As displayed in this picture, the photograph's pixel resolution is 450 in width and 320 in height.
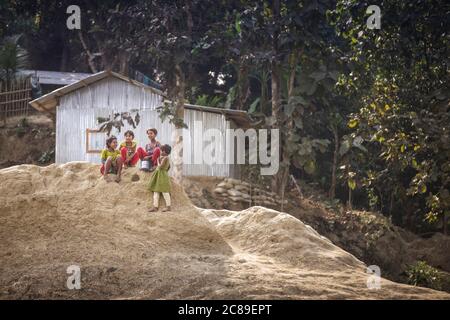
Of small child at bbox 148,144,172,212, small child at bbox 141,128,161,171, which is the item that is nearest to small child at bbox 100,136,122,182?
small child at bbox 141,128,161,171

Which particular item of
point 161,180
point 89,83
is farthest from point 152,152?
point 89,83

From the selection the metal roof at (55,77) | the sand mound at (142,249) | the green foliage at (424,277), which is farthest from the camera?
the metal roof at (55,77)

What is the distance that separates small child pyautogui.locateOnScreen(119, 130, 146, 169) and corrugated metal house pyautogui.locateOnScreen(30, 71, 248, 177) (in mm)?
8378

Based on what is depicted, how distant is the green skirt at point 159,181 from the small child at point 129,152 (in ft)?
1.56

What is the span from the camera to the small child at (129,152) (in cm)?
1020

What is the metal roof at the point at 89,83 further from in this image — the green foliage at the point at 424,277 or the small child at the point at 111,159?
the small child at the point at 111,159

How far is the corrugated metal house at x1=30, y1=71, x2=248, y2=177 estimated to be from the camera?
742 inches

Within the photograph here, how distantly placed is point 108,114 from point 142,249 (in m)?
10.4

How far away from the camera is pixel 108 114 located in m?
19.3

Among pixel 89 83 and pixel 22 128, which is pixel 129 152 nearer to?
pixel 89 83

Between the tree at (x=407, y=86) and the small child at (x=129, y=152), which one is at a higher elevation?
the tree at (x=407, y=86)

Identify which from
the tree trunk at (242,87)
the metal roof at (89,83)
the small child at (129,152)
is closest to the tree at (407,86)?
the metal roof at (89,83)

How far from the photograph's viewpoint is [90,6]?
23.9 m

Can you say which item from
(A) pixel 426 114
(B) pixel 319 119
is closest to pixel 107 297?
(A) pixel 426 114
